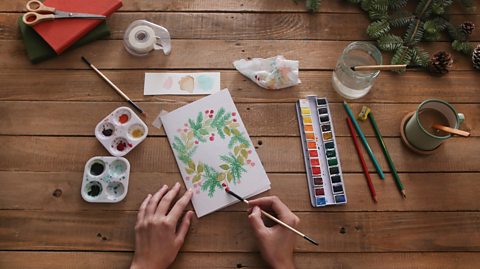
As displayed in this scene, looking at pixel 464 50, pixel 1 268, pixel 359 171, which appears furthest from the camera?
pixel 464 50

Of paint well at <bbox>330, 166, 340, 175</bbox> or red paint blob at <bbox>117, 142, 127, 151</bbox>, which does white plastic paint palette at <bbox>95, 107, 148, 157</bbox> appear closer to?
red paint blob at <bbox>117, 142, 127, 151</bbox>

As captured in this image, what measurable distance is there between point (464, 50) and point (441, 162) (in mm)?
389

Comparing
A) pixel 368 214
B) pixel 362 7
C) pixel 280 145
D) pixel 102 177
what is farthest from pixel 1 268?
pixel 362 7

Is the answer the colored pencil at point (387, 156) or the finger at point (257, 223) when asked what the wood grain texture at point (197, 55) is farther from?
the finger at point (257, 223)

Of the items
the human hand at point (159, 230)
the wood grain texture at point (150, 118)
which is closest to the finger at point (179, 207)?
the human hand at point (159, 230)

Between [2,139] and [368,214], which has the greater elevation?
[2,139]

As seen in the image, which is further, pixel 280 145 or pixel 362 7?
pixel 362 7

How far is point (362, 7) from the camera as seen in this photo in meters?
1.29

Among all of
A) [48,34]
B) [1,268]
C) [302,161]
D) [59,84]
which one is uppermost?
[48,34]

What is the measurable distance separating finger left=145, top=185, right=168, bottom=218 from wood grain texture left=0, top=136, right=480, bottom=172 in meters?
0.06

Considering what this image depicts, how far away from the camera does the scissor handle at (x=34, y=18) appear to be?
3.91ft

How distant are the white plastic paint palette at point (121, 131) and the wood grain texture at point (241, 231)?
0.61ft

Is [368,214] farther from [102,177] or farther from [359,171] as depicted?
[102,177]

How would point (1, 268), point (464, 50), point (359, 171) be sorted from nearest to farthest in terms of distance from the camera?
1. point (1, 268)
2. point (359, 171)
3. point (464, 50)
